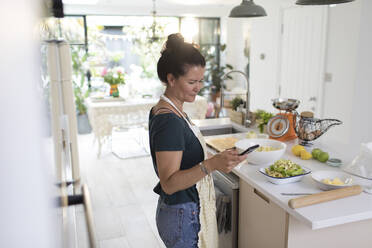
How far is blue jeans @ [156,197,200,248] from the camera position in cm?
144

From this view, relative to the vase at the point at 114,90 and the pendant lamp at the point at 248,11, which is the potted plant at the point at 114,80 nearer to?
the vase at the point at 114,90

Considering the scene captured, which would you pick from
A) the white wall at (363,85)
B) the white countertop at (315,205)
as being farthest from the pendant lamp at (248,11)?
the white wall at (363,85)

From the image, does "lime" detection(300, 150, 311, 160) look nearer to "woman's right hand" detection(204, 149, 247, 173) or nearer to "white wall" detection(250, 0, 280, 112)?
"woman's right hand" detection(204, 149, 247, 173)

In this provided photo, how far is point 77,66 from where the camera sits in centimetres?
602

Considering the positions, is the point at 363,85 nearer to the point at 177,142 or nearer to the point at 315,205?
the point at 315,205

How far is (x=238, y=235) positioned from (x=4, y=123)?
2.09 m

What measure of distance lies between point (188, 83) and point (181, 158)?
0.30 metres

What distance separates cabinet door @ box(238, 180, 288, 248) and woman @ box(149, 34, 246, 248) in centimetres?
30

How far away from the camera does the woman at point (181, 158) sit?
127 cm

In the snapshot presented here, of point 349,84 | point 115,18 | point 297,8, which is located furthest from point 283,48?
point 115,18

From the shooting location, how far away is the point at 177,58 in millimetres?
1318

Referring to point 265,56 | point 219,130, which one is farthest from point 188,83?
point 265,56

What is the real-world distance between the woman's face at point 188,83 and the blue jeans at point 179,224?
0.47 meters

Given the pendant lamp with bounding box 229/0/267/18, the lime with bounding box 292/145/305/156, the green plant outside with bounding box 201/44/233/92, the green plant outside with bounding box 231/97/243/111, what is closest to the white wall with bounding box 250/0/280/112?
the green plant outside with bounding box 201/44/233/92
